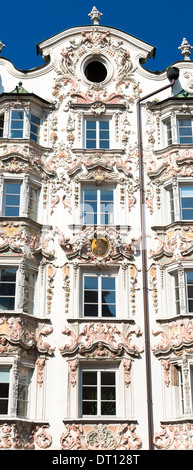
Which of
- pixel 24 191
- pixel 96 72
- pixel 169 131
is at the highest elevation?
pixel 96 72

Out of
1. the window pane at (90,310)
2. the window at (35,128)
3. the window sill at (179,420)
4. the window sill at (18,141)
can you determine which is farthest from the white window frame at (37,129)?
the window sill at (179,420)

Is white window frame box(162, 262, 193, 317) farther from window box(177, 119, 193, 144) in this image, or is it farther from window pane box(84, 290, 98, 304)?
window box(177, 119, 193, 144)

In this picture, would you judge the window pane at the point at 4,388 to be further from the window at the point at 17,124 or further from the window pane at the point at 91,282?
the window at the point at 17,124

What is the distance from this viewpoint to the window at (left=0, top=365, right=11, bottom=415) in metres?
23.9

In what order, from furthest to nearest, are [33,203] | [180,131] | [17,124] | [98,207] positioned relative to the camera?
1. [180,131]
2. [17,124]
3. [98,207]
4. [33,203]

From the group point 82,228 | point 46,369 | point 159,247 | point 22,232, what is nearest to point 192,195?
point 159,247

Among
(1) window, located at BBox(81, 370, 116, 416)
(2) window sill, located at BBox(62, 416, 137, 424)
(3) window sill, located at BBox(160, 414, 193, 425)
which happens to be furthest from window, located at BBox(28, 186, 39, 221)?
(3) window sill, located at BBox(160, 414, 193, 425)

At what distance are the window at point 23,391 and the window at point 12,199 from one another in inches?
256

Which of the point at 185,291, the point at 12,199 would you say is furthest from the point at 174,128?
the point at 12,199

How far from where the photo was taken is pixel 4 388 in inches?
950

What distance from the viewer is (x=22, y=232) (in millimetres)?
26438

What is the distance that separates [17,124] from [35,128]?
2.84 feet

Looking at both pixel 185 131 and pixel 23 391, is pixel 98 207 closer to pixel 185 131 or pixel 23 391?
pixel 185 131

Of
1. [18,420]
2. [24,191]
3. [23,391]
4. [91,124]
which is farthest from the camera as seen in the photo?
[91,124]
